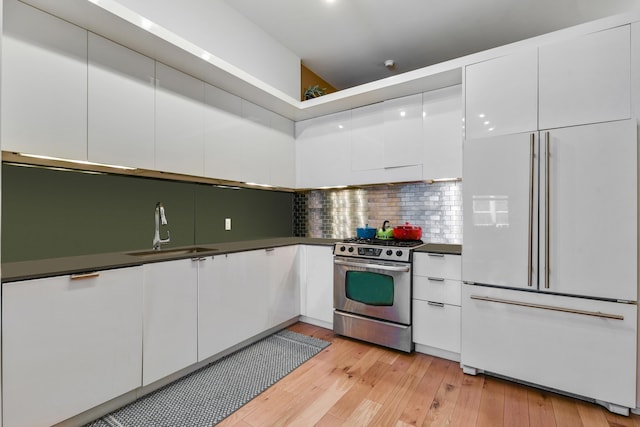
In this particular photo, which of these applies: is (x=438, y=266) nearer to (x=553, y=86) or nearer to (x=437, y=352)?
(x=437, y=352)

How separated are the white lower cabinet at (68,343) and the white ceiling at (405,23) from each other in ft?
8.14

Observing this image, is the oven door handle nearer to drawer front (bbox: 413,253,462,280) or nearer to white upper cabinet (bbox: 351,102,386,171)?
drawer front (bbox: 413,253,462,280)

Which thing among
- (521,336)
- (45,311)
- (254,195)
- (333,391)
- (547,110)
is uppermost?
(547,110)

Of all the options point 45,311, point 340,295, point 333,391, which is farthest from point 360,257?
point 45,311

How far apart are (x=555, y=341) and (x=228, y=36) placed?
3.38 metres

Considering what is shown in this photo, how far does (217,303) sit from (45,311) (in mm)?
1032

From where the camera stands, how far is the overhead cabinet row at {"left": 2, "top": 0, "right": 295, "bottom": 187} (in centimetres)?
169

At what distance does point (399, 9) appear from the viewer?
2.69 m

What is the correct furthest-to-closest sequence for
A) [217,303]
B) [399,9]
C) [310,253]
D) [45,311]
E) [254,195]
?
[254,195]
[310,253]
[399,9]
[217,303]
[45,311]

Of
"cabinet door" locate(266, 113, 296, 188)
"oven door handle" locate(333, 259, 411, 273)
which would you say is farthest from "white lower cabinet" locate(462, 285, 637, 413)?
"cabinet door" locate(266, 113, 296, 188)

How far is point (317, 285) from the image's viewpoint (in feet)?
10.2

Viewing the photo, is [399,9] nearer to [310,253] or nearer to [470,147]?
[470,147]

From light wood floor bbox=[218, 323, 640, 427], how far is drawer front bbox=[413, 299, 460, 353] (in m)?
0.16

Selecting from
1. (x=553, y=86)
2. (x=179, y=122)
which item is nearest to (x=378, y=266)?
(x=553, y=86)
